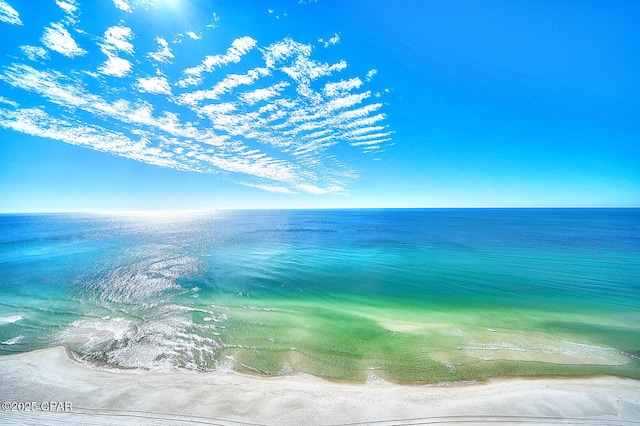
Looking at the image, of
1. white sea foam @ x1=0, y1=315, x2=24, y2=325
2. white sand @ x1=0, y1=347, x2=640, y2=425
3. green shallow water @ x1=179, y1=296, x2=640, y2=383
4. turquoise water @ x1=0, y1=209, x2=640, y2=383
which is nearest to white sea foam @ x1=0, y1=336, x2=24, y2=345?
turquoise water @ x1=0, y1=209, x2=640, y2=383

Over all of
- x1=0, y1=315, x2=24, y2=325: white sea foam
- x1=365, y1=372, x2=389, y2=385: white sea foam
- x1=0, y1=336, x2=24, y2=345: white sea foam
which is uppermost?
x1=365, y1=372, x2=389, y2=385: white sea foam

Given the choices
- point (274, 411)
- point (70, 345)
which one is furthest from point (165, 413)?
point (70, 345)

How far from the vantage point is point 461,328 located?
1534 cm

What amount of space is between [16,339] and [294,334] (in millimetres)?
16885

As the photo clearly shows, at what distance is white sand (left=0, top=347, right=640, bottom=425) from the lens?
7918 millimetres

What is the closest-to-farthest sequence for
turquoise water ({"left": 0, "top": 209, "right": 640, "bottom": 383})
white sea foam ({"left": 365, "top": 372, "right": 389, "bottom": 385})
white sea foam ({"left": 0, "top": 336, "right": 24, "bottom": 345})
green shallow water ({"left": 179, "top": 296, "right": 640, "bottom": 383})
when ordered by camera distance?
white sea foam ({"left": 365, "top": 372, "right": 389, "bottom": 385})
green shallow water ({"left": 179, "top": 296, "right": 640, "bottom": 383})
turquoise water ({"left": 0, "top": 209, "right": 640, "bottom": 383})
white sea foam ({"left": 0, "top": 336, "right": 24, "bottom": 345})

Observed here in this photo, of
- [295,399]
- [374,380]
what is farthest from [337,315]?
[295,399]

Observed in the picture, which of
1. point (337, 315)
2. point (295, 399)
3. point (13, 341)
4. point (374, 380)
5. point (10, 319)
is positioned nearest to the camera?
point (295, 399)

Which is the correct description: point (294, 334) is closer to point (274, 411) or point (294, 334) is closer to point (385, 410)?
point (274, 411)

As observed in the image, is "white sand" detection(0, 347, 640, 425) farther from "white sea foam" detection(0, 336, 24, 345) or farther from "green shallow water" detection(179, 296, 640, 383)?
"white sea foam" detection(0, 336, 24, 345)

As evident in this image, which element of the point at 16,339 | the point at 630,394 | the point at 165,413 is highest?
the point at 630,394

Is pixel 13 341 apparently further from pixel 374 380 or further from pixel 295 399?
pixel 374 380

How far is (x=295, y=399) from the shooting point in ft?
28.7

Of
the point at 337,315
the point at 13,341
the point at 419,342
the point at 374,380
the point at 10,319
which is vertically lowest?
the point at 10,319
